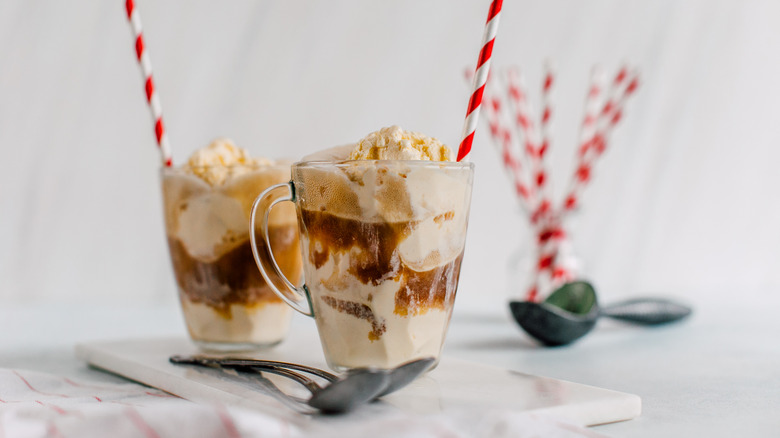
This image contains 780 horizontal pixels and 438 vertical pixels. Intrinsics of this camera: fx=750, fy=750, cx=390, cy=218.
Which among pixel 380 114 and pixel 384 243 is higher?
pixel 380 114

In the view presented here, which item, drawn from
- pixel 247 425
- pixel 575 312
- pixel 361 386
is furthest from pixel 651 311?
pixel 247 425

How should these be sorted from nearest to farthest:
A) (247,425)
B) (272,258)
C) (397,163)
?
(247,425) < (397,163) < (272,258)

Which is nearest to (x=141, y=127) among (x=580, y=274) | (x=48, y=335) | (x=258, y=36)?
(x=258, y=36)

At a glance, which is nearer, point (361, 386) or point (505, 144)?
point (361, 386)

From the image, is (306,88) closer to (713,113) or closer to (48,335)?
(48,335)

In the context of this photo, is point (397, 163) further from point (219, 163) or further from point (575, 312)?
point (575, 312)

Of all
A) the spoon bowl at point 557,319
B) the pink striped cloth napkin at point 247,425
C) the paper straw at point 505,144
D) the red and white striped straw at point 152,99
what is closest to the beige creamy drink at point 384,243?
the pink striped cloth napkin at point 247,425

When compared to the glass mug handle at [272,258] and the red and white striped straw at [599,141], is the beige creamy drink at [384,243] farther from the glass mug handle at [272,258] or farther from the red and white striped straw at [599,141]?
the red and white striped straw at [599,141]
